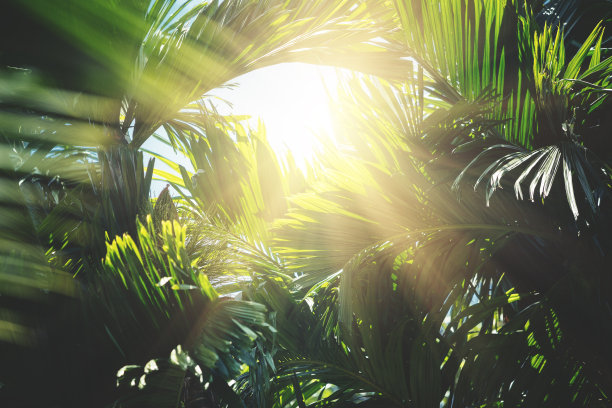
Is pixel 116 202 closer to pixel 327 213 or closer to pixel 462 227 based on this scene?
pixel 327 213

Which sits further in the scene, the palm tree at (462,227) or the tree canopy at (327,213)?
the palm tree at (462,227)

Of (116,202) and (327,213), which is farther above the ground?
(116,202)

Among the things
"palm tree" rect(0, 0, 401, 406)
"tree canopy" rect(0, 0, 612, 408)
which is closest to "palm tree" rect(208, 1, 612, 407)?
"tree canopy" rect(0, 0, 612, 408)

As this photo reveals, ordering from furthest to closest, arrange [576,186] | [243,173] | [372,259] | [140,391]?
[243,173]
[372,259]
[576,186]
[140,391]

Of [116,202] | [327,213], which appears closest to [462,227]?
[327,213]

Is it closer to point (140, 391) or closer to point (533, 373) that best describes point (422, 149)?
point (533, 373)

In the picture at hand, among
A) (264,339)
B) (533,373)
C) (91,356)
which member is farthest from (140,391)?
(533,373)

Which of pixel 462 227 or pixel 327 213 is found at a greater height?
pixel 327 213

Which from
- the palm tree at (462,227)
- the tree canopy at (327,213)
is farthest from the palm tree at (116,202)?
the palm tree at (462,227)

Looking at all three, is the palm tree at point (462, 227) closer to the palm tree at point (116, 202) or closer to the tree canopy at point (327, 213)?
the tree canopy at point (327, 213)

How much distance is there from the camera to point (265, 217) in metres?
1.66

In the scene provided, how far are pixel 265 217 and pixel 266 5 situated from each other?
0.82m

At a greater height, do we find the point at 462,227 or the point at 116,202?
the point at 116,202

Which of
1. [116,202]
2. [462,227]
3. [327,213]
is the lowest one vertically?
[462,227]
